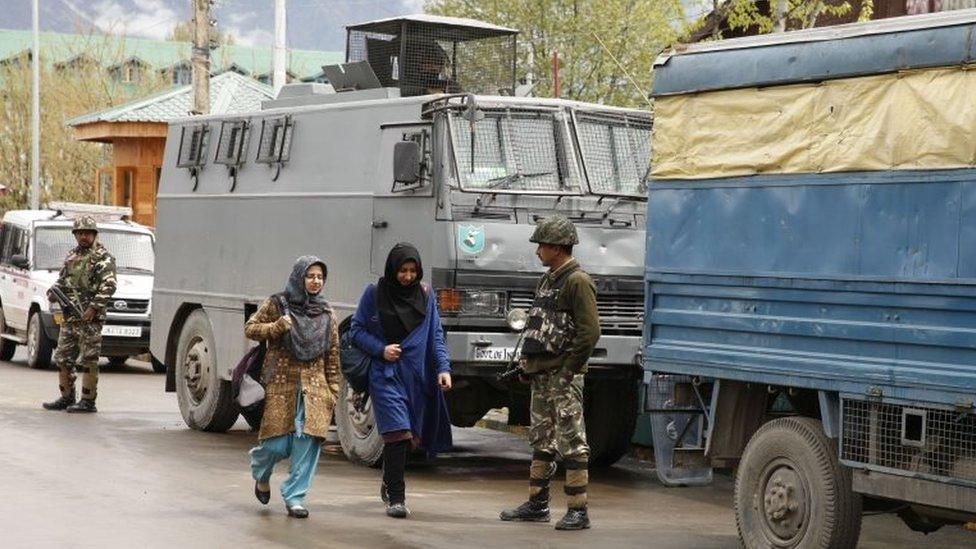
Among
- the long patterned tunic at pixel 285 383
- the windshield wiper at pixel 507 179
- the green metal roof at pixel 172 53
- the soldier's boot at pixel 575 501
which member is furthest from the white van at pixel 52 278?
the green metal roof at pixel 172 53

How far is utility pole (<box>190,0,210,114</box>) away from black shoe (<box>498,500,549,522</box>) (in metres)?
18.8

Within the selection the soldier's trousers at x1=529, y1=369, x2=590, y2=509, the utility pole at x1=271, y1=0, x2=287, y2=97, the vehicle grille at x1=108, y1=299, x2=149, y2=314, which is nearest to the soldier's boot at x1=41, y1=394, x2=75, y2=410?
the vehicle grille at x1=108, y1=299, x2=149, y2=314

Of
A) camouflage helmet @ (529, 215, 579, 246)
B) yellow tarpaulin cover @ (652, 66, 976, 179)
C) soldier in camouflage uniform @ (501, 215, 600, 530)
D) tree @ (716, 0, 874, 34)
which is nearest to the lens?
yellow tarpaulin cover @ (652, 66, 976, 179)

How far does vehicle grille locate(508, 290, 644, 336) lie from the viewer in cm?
1427

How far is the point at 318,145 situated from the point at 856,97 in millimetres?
6684

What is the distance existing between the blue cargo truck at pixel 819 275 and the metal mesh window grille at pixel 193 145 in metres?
7.49

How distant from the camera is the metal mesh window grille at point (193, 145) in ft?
58.4

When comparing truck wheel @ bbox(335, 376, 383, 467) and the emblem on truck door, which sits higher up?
the emblem on truck door

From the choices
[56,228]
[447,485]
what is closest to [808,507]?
[447,485]

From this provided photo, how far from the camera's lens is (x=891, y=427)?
9.38 metres

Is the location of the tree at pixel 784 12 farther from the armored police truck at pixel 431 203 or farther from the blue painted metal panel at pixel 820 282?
the blue painted metal panel at pixel 820 282

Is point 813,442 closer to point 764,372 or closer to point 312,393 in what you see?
point 764,372

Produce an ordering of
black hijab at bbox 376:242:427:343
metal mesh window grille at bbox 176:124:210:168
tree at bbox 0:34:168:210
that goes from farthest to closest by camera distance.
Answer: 1. tree at bbox 0:34:168:210
2. metal mesh window grille at bbox 176:124:210:168
3. black hijab at bbox 376:242:427:343

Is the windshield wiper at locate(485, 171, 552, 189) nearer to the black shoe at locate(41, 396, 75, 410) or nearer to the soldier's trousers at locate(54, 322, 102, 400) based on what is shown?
the soldier's trousers at locate(54, 322, 102, 400)
